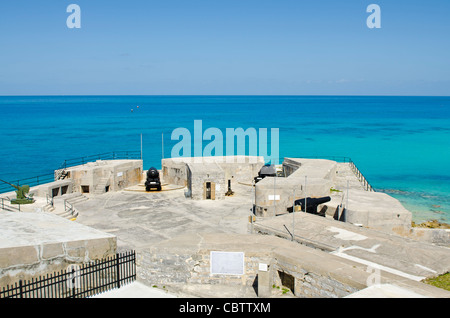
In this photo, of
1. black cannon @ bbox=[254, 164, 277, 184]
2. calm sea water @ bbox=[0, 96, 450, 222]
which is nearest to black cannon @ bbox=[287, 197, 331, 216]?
black cannon @ bbox=[254, 164, 277, 184]

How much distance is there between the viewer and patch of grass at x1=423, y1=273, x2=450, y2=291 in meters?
11.9

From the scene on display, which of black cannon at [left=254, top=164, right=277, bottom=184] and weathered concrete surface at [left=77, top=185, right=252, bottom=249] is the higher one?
black cannon at [left=254, top=164, right=277, bottom=184]

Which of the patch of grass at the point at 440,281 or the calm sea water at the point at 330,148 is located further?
the calm sea water at the point at 330,148

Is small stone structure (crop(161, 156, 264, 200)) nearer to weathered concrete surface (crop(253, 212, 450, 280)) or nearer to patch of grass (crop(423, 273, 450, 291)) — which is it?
weathered concrete surface (crop(253, 212, 450, 280))

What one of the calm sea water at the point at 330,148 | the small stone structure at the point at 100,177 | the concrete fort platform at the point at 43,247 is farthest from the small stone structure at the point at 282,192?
the small stone structure at the point at 100,177

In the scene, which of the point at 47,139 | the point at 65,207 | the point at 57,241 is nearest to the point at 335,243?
the point at 57,241

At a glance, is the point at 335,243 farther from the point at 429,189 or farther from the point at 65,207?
the point at 429,189

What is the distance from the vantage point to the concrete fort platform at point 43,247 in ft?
39.9

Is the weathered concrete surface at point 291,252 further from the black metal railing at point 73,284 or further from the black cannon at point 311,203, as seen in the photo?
the black cannon at point 311,203

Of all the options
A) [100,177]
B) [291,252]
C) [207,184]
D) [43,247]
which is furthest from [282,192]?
[100,177]

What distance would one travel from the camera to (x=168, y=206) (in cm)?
2875

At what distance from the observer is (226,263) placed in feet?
44.7

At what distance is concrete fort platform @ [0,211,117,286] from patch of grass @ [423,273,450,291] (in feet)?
33.7

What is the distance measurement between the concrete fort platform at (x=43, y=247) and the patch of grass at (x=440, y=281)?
10263mm
